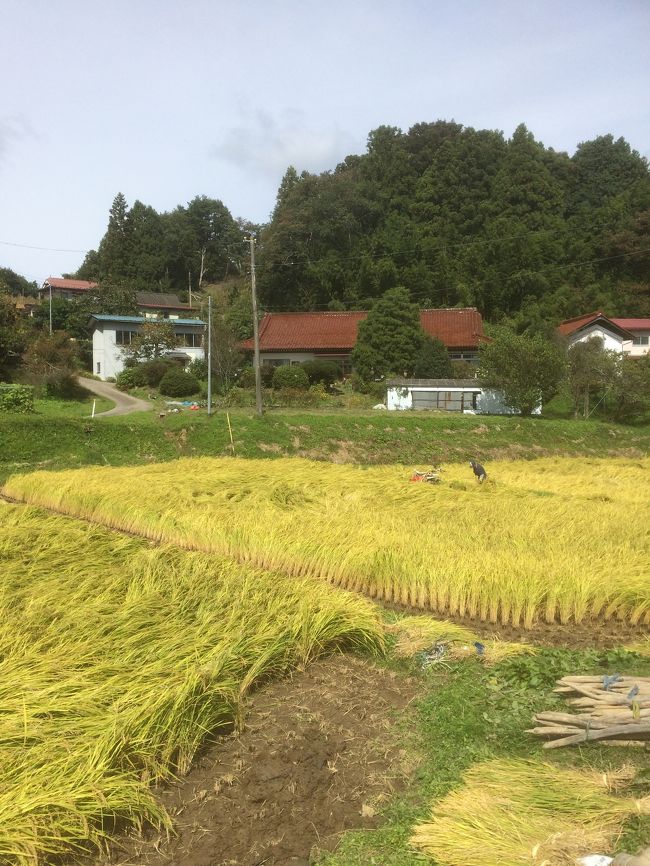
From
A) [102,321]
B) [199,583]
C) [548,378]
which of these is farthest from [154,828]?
[102,321]

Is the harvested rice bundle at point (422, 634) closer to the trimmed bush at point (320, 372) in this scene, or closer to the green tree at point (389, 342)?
the trimmed bush at point (320, 372)

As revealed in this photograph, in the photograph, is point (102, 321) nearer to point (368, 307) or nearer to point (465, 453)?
point (368, 307)

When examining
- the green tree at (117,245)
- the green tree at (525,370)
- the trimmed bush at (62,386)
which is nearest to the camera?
the green tree at (525,370)

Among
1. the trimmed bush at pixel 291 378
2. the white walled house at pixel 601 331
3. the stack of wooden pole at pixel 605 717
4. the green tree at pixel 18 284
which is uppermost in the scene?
the green tree at pixel 18 284

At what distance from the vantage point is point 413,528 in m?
8.16

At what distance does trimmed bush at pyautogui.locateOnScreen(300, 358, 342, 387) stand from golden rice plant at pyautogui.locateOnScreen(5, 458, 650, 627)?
54.2 feet

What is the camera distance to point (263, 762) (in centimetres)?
354

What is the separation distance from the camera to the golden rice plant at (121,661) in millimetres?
2984

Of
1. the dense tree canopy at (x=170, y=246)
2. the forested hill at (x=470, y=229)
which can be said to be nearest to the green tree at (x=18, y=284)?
the dense tree canopy at (x=170, y=246)

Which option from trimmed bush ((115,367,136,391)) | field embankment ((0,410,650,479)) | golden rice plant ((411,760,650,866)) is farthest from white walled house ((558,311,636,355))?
golden rice plant ((411,760,650,866))

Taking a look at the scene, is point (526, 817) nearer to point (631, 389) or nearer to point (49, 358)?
point (631, 389)

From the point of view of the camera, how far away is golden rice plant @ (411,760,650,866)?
2707mm

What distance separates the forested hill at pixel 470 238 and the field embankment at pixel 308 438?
17325mm

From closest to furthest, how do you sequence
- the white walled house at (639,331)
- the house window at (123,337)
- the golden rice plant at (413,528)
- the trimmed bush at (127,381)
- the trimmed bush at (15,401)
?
the golden rice plant at (413,528) → the trimmed bush at (15,401) → the trimmed bush at (127,381) → the house window at (123,337) → the white walled house at (639,331)
